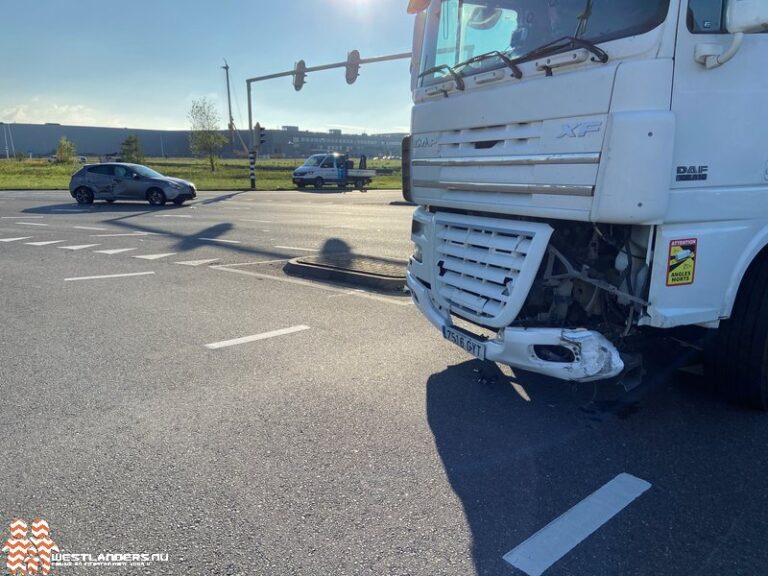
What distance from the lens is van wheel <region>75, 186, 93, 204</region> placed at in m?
20.0

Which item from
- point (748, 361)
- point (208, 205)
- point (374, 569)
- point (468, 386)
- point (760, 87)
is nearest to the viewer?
point (374, 569)

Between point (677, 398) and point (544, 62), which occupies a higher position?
point (544, 62)

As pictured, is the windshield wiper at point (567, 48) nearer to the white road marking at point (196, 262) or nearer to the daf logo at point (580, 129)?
the daf logo at point (580, 129)

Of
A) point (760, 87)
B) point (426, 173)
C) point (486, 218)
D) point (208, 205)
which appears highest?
point (760, 87)

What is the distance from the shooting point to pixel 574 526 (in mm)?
2527

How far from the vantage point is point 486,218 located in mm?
3652

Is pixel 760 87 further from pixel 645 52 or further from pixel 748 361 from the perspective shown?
pixel 748 361

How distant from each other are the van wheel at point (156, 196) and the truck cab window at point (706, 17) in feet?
64.7

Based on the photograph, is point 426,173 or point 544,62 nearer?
point 544,62

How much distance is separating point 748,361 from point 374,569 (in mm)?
2736

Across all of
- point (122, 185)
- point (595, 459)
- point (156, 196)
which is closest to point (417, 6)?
point (595, 459)

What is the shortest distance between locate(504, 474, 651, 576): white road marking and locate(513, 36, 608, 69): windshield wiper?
89.4 inches

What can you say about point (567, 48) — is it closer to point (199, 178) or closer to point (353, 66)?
point (353, 66)

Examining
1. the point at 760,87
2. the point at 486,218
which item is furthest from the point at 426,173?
the point at 760,87
